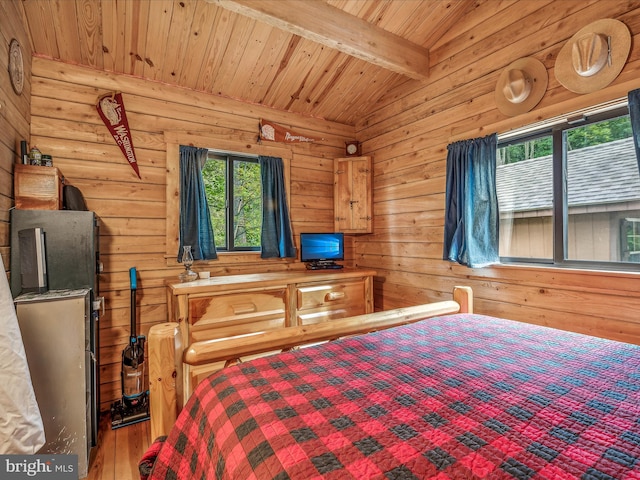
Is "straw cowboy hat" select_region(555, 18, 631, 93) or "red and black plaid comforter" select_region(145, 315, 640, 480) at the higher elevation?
"straw cowboy hat" select_region(555, 18, 631, 93)

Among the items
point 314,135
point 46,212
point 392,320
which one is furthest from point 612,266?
point 46,212

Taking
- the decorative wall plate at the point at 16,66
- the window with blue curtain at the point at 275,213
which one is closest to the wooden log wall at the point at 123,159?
the window with blue curtain at the point at 275,213

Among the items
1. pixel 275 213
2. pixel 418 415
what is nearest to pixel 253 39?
pixel 275 213

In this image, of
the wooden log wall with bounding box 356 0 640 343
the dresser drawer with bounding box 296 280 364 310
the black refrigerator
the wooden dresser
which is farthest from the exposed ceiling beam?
the dresser drawer with bounding box 296 280 364 310

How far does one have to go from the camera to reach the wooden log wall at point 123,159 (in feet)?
7.88

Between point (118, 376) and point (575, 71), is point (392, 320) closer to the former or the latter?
point (575, 71)

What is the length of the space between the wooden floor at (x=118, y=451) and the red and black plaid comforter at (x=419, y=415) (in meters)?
1.25

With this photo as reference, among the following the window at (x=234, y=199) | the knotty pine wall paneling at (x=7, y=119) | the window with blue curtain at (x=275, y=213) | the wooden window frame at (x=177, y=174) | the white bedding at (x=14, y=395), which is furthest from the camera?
the window with blue curtain at (x=275, y=213)

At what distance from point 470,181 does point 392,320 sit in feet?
4.67

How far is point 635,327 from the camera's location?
1732mm

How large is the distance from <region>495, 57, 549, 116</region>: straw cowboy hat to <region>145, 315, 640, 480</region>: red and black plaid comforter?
1.64 m

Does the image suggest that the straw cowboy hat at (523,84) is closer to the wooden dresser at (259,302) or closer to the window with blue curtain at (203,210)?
the wooden dresser at (259,302)

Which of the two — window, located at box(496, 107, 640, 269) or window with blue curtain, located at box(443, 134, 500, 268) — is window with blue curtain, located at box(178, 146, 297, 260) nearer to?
window with blue curtain, located at box(443, 134, 500, 268)

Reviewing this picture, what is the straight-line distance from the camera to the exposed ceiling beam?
2061mm
